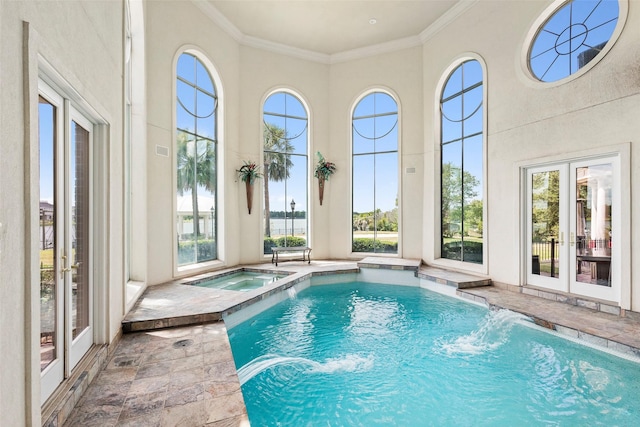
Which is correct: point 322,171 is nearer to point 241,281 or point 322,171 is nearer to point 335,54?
point 335,54

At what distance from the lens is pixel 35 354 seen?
5.52ft

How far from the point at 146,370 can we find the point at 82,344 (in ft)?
1.85

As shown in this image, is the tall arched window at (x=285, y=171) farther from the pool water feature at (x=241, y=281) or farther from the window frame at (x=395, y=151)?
the pool water feature at (x=241, y=281)

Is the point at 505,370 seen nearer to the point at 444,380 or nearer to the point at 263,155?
the point at 444,380

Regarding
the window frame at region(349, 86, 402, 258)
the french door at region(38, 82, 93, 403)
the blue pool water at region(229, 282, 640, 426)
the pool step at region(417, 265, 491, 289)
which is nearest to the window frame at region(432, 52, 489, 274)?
the pool step at region(417, 265, 491, 289)

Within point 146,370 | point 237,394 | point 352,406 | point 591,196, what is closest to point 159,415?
point 237,394

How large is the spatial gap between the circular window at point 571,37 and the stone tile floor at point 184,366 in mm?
3614

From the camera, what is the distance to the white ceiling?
6.70m

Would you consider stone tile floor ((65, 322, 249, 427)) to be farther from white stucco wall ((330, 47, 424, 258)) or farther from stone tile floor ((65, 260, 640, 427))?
white stucco wall ((330, 47, 424, 258))

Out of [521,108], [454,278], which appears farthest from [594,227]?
[454,278]

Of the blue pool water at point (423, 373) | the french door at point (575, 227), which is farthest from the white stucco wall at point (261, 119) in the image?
the french door at point (575, 227)

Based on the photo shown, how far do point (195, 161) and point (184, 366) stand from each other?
4793 mm

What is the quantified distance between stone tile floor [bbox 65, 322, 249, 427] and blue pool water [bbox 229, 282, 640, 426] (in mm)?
342

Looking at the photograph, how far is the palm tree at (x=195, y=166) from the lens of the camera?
637cm
